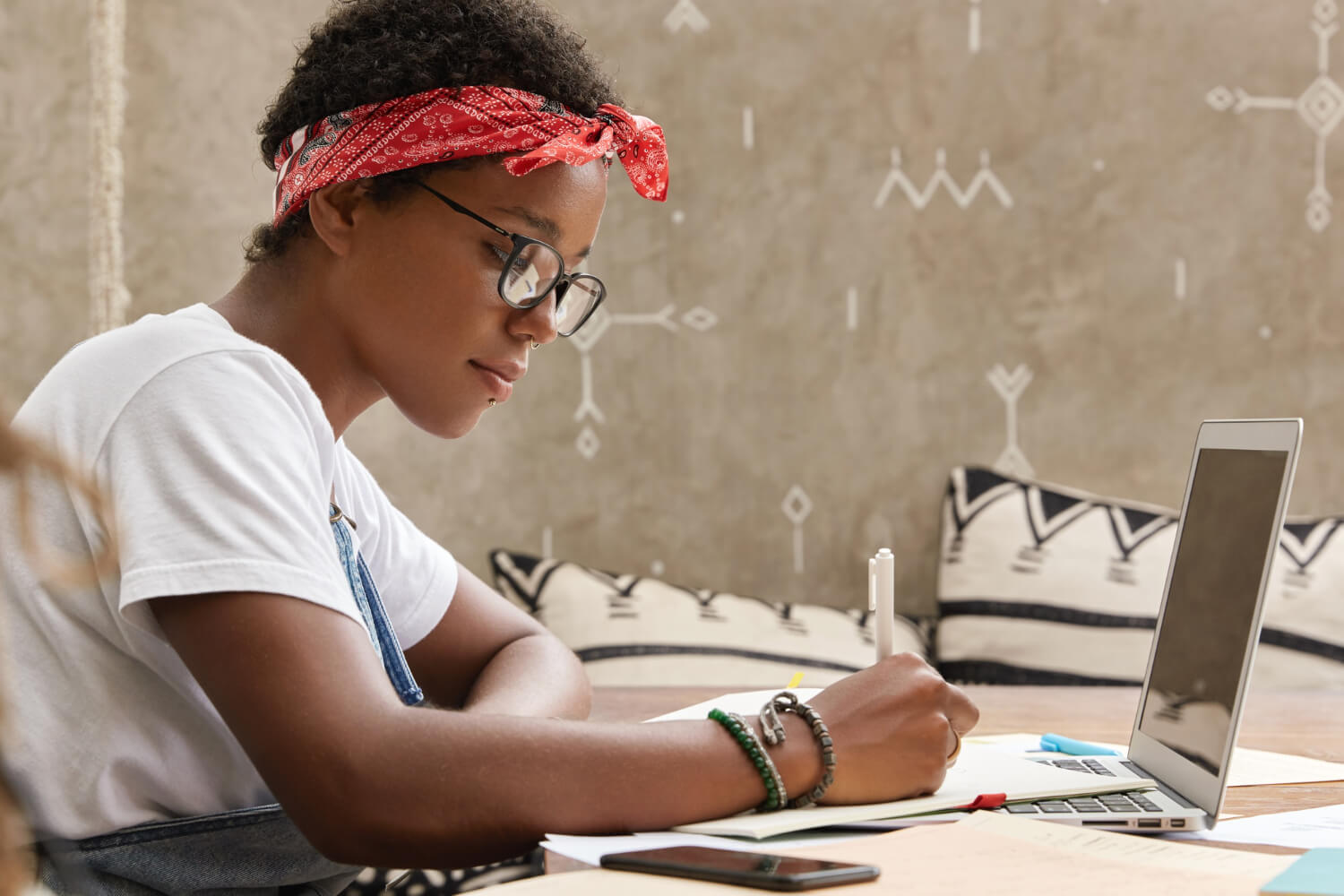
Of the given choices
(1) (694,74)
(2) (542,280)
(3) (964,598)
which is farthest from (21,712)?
(1) (694,74)

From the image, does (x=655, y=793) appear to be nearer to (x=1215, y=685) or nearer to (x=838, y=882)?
(x=838, y=882)

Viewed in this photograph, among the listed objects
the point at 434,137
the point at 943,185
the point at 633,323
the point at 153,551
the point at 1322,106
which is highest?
the point at 1322,106

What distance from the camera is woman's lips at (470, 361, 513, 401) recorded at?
43.7 inches

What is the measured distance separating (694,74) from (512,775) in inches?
80.2

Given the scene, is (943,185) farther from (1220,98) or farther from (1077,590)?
(1077,590)

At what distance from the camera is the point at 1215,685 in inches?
34.4

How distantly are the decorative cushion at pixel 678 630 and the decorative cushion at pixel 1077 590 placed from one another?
0.52ft

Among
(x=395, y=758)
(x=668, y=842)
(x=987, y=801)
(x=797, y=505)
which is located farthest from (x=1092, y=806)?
(x=797, y=505)

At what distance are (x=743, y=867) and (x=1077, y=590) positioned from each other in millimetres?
1780

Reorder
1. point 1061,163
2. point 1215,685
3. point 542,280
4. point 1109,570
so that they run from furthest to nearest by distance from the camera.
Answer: point 1061,163 → point 1109,570 → point 542,280 → point 1215,685

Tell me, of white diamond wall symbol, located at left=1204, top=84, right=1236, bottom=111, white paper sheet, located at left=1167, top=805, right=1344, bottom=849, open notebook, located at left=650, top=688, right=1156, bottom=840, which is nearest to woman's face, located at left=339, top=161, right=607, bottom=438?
open notebook, located at left=650, top=688, right=1156, bottom=840

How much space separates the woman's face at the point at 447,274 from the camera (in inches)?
41.3

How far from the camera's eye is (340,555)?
103 centimetres

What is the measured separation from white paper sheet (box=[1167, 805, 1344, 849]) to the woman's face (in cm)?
68
